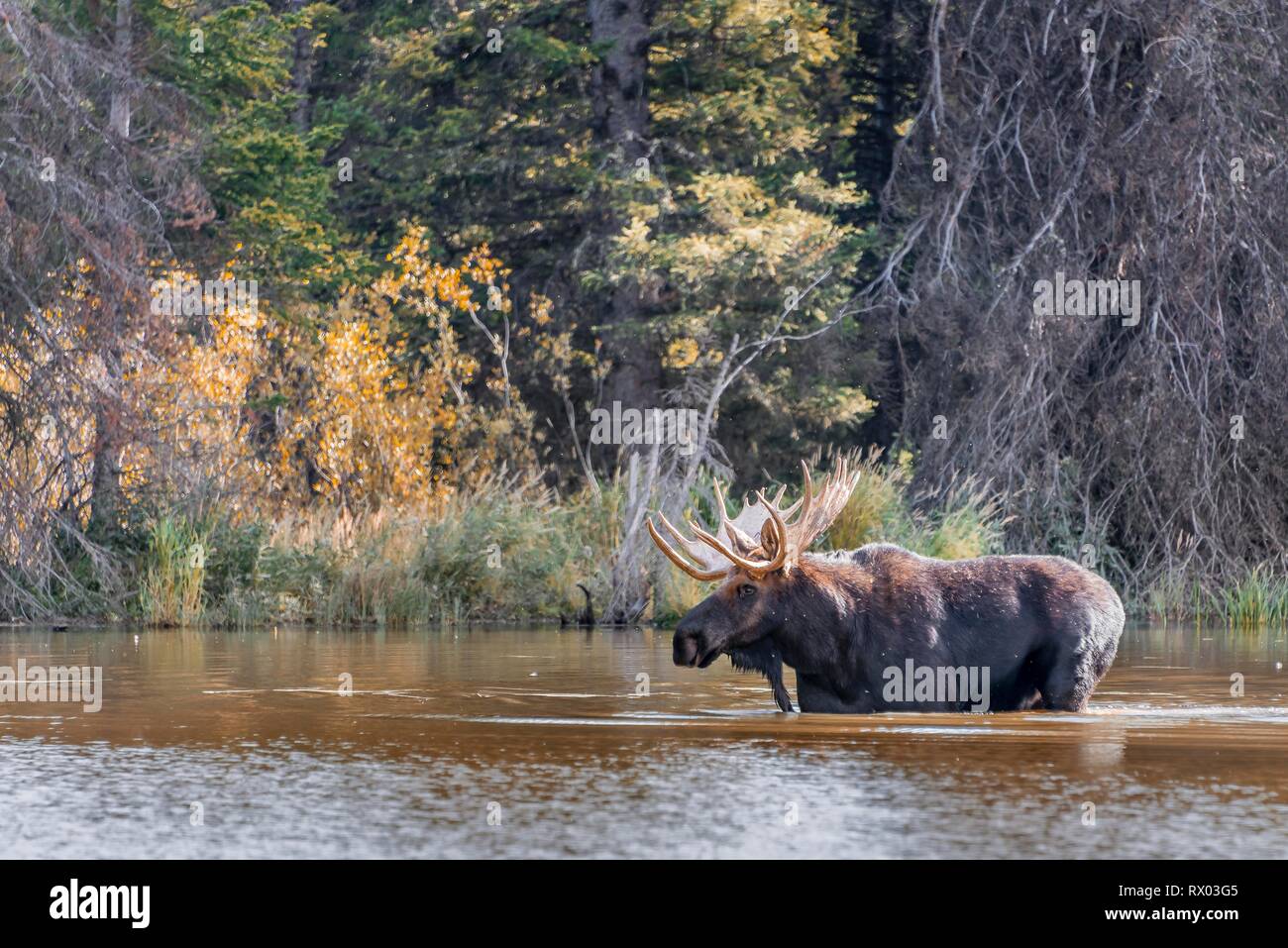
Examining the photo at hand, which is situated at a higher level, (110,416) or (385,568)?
(110,416)

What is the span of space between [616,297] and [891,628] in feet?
61.0

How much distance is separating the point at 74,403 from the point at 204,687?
728cm

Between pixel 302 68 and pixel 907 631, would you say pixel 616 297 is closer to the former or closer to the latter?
pixel 302 68

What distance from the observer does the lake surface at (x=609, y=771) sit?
25.8ft

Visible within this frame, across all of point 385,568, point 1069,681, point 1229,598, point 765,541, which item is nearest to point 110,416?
point 385,568

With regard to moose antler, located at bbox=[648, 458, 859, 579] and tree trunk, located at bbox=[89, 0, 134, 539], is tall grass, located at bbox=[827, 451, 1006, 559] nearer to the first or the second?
tree trunk, located at bbox=[89, 0, 134, 539]

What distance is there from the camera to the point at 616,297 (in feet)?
101

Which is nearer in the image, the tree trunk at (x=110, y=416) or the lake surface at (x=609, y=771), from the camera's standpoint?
the lake surface at (x=609, y=771)

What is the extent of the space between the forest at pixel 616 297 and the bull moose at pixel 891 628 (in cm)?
930

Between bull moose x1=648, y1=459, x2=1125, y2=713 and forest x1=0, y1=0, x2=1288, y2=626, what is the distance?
9.30 m

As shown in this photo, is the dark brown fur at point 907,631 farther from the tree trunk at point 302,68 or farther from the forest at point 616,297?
the tree trunk at point 302,68

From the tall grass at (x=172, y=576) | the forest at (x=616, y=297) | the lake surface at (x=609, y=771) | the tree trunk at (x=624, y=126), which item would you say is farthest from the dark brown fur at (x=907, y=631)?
the tree trunk at (x=624, y=126)

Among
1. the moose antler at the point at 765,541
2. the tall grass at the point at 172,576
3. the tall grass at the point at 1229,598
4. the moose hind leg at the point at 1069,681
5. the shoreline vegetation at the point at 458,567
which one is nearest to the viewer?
the moose antler at the point at 765,541

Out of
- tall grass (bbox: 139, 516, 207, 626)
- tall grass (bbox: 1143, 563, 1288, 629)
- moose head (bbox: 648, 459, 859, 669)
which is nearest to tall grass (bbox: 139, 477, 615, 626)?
tall grass (bbox: 139, 516, 207, 626)
